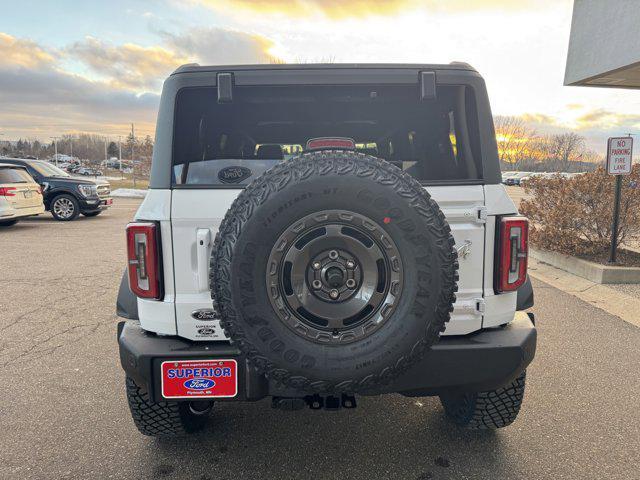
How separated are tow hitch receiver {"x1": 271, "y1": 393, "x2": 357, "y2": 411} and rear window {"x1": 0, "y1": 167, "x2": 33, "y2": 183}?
1155cm

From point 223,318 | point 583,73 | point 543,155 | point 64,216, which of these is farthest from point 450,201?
point 543,155

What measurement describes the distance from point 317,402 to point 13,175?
11750 mm

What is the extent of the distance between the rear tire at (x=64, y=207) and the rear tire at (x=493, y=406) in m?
13.0

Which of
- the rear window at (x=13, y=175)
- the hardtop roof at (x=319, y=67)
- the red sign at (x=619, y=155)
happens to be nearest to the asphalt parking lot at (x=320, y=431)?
the hardtop roof at (x=319, y=67)

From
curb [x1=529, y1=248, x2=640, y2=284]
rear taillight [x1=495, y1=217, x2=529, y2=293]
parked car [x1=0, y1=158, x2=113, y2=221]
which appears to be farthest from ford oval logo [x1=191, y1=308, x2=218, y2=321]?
parked car [x1=0, y1=158, x2=113, y2=221]

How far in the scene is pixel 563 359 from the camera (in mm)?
3871

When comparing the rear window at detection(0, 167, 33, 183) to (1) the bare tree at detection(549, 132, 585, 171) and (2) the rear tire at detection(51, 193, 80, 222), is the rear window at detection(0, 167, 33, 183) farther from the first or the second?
(1) the bare tree at detection(549, 132, 585, 171)

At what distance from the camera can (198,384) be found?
81.0 inches

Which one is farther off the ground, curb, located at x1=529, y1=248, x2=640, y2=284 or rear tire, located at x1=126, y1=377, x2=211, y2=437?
rear tire, located at x1=126, y1=377, x2=211, y2=437

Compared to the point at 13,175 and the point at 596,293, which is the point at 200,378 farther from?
the point at 13,175

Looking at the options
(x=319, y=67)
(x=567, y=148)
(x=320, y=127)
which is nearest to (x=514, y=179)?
(x=567, y=148)

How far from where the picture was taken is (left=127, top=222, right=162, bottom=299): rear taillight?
2.12 meters

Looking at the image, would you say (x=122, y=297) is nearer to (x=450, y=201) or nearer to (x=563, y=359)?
(x=450, y=201)

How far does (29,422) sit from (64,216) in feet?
37.8
